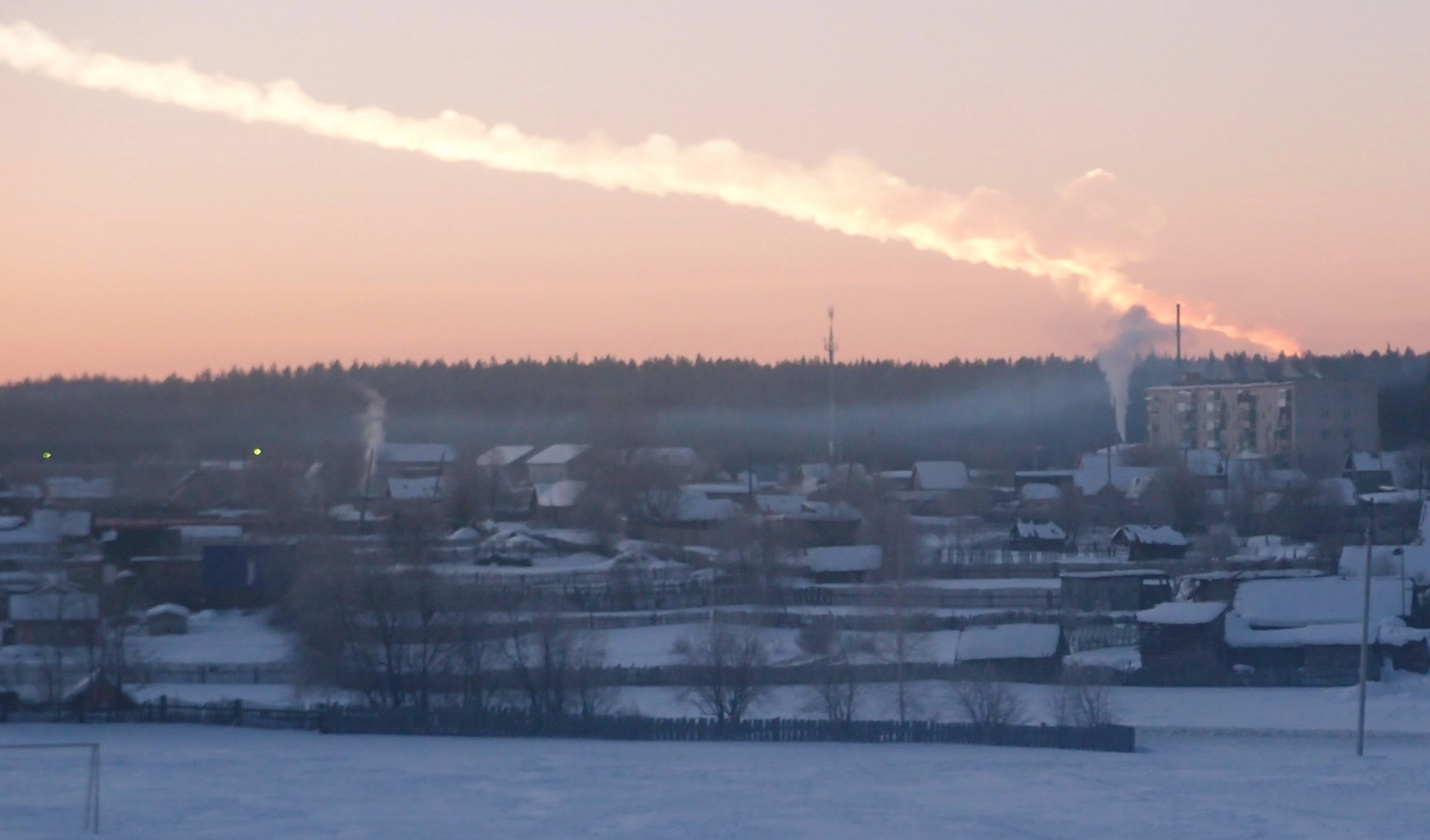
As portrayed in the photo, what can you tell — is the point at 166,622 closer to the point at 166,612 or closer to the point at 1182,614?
the point at 166,612

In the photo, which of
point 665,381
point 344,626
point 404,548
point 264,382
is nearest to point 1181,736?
point 344,626

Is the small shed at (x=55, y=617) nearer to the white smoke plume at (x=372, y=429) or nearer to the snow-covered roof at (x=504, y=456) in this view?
the white smoke plume at (x=372, y=429)

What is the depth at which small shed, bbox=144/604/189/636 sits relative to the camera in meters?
25.9

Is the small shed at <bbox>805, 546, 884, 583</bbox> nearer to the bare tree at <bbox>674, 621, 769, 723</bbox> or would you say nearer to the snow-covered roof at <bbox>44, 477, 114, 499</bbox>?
the bare tree at <bbox>674, 621, 769, 723</bbox>

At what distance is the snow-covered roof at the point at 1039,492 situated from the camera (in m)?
49.6

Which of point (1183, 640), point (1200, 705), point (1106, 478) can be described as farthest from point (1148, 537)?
point (1200, 705)

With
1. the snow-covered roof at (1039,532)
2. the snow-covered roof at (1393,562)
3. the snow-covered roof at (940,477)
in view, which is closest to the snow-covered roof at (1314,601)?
the snow-covered roof at (1393,562)

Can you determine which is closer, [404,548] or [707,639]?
[707,639]

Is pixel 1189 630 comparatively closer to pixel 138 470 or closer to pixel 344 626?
pixel 344 626

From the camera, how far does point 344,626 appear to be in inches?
812

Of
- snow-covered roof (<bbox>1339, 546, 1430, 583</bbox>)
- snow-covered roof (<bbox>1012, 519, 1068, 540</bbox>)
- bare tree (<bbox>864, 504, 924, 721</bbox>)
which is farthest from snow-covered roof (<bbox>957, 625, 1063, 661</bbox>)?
snow-covered roof (<bbox>1012, 519, 1068, 540</bbox>)

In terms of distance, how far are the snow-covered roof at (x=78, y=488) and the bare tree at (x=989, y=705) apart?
A: 29.5 metres

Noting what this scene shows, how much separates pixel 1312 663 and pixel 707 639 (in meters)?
8.51

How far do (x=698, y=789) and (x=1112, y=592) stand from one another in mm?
15945
